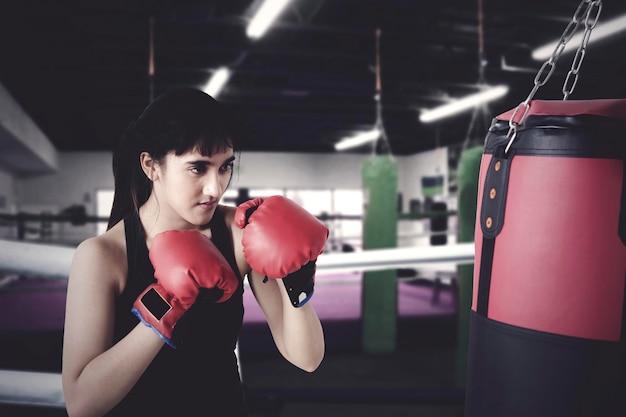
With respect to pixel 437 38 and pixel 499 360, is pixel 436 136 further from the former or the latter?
pixel 499 360

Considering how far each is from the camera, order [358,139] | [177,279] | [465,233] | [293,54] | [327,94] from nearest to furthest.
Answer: [177,279] < [465,233] < [293,54] < [327,94] < [358,139]

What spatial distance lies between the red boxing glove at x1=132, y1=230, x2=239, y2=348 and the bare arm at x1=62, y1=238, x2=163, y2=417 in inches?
1.4

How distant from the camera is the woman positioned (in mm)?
972

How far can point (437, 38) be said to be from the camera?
5352 millimetres

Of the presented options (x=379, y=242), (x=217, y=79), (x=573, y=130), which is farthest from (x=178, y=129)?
(x=217, y=79)

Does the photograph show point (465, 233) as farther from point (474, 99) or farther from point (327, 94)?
point (327, 94)

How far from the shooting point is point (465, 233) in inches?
125

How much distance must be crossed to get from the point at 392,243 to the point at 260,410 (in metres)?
2.07

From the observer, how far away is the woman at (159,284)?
0.97m

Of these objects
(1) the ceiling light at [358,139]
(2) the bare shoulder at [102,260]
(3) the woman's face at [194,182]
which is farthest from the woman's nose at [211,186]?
(1) the ceiling light at [358,139]

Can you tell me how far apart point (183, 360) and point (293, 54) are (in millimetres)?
5170

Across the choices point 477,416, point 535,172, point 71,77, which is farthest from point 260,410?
point 71,77

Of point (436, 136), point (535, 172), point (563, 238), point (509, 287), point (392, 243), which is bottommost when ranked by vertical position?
point (392, 243)

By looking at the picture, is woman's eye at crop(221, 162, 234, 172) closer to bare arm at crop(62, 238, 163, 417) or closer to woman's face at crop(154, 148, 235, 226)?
woman's face at crop(154, 148, 235, 226)
